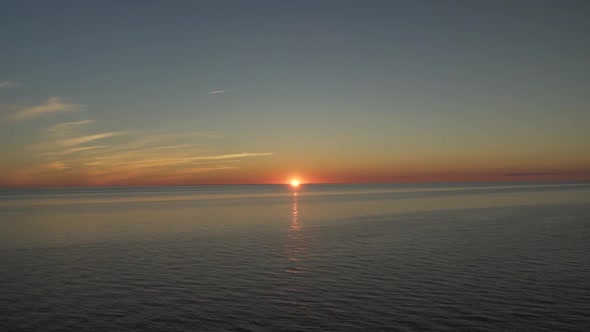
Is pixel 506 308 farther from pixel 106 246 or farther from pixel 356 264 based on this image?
pixel 106 246

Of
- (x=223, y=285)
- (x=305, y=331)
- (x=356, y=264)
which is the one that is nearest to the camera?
(x=305, y=331)

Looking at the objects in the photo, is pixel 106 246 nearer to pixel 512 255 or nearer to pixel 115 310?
pixel 115 310

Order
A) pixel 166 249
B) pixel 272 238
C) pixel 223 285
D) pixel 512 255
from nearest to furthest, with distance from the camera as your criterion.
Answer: pixel 223 285 < pixel 512 255 < pixel 166 249 < pixel 272 238

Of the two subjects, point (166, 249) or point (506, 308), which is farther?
point (166, 249)

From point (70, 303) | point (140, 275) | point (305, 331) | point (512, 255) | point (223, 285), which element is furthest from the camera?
point (512, 255)

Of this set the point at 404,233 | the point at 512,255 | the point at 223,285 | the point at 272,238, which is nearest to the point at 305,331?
the point at 223,285

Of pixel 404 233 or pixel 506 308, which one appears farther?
pixel 404 233

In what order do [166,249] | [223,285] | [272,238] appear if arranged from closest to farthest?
[223,285], [166,249], [272,238]

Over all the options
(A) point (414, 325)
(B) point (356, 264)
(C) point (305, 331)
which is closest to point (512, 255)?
(B) point (356, 264)
